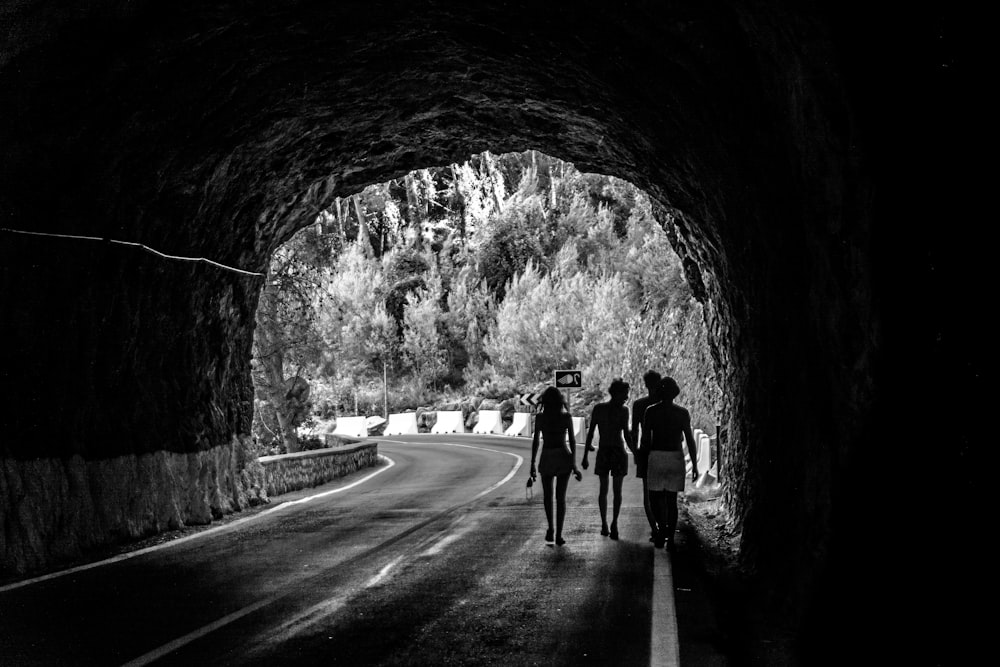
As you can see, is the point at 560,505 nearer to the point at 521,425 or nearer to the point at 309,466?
the point at 309,466

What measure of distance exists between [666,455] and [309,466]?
12.4 m

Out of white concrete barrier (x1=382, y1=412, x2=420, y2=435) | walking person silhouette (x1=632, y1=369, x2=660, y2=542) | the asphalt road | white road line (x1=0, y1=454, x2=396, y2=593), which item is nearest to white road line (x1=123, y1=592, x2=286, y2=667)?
the asphalt road

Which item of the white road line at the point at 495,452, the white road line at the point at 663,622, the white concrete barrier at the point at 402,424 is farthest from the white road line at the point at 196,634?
the white concrete barrier at the point at 402,424

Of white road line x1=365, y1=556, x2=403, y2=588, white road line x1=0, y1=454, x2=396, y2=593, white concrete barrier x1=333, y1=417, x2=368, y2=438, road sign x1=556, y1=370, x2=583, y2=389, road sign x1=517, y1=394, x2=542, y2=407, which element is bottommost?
white road line x1=0, y1=454, x2=396, y2=593

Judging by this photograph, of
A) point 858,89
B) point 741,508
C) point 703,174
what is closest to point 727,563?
point 741,508

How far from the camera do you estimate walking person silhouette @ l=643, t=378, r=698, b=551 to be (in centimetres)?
1030

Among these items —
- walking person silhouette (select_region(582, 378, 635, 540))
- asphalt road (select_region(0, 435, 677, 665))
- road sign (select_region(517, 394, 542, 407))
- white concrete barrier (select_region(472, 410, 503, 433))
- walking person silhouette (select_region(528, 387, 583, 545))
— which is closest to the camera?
asphalt road (select_region(0, 435, 677, 665))

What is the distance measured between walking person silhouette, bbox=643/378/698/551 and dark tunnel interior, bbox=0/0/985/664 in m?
A: 0.78

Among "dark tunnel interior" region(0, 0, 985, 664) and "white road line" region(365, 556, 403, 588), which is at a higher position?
"dark tunnel interior" region(0, 0, 985, 664)

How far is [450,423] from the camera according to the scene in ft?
167

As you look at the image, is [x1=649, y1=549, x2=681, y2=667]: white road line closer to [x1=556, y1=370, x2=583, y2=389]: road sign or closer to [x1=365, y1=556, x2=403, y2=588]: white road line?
[x1=365, y1=556, x2=403, y2=588]: white road line

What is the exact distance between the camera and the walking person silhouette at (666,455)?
1030 cm

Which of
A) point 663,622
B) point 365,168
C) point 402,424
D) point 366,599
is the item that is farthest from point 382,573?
point 402,424

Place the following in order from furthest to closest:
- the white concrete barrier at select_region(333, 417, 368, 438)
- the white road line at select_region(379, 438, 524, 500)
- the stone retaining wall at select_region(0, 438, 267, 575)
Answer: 1. the white concrete barrier at select_region(333, 417, 368, 438)
2. the white road line at select_region(379, 438, 524, 500)
3. the stone retaining wall at select_region(0, 438, 267, 575)
